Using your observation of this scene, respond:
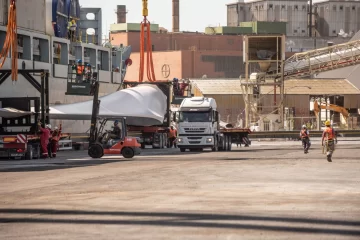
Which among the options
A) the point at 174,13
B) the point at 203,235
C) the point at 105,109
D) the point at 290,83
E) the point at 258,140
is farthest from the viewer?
the point at 174,13

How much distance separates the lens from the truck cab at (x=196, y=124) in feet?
187

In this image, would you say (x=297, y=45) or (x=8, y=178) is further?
(x=297, y=45)

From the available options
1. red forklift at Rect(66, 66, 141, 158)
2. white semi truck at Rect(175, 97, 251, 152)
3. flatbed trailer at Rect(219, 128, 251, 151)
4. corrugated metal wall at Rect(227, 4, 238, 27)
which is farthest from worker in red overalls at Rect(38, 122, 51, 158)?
corrugated metal wall at Rect(227, 4, 238, 27)

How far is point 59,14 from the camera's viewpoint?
8625cm

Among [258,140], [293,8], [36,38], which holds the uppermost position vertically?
[293,8]

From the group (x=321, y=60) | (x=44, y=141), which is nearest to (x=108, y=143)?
(x=44, y=141)

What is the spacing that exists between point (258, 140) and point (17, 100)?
2969 centimetres

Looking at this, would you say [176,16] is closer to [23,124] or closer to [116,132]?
[23,124]

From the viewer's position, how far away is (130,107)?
66.5m

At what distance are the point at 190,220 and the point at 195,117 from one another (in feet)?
131

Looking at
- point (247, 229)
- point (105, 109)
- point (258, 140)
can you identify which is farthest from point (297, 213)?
point (258, 140)

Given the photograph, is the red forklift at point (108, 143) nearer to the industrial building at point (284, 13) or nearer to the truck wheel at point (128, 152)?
the truck wheel at point (128, 152)

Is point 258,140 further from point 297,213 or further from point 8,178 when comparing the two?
point 297,213

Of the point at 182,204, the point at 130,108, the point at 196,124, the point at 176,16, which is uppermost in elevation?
the point at 176,16
